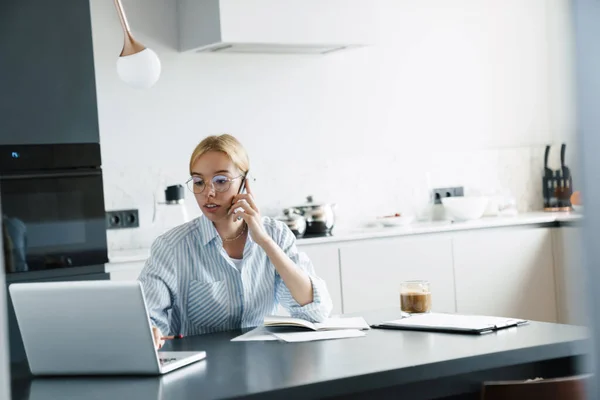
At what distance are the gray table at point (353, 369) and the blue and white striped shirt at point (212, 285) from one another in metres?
0.38

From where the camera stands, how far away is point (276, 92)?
491 centimetres

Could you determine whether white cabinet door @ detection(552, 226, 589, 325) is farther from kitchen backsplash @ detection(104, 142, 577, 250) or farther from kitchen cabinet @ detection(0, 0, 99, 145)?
kitchen backsplash @ detection(104, 142, 577, 250)

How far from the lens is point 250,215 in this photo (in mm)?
2705

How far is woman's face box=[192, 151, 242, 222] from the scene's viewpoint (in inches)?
108

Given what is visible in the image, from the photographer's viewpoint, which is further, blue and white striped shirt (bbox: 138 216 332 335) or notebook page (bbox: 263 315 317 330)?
blue and white striped shirt (bbox: 138 216 332 335)

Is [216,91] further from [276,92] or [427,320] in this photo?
→ [427,320]

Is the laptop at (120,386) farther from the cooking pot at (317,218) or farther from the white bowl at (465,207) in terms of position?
the white bowl at (465,207)

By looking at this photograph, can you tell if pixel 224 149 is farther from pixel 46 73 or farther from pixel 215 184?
pixel 46 73

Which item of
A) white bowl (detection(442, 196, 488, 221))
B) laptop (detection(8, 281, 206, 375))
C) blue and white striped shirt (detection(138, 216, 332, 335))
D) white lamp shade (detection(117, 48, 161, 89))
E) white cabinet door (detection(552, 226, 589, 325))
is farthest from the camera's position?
white bowl (detection(442, 196, 488, 221))

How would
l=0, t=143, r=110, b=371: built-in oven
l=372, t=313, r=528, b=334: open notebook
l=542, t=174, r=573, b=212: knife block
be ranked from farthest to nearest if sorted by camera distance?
l=542, t=174, r=573, b=212: knife block → l=0, t=143, r=110, b=371: built-in oven → l=372, t=313, r=528, b=334: open notebook

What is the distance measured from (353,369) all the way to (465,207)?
3.28 metres

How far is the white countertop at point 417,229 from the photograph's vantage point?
4.09 m

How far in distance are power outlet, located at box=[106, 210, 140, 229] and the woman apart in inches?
66.2

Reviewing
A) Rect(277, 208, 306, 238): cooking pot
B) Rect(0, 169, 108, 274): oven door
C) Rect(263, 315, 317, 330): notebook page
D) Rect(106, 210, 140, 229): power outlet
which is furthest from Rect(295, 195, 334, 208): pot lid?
Rect(263, 315, 317, 330): notebook page
